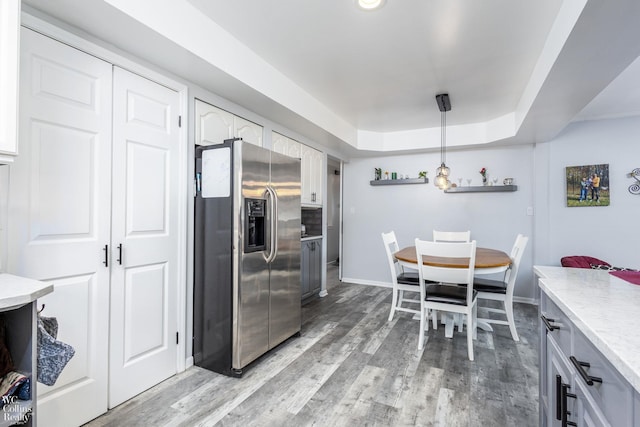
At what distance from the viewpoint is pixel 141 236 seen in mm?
2125

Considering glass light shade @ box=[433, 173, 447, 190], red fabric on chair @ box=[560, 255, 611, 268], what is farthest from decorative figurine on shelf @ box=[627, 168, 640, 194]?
glass light shade @ box=[433, 173, 447, 190]

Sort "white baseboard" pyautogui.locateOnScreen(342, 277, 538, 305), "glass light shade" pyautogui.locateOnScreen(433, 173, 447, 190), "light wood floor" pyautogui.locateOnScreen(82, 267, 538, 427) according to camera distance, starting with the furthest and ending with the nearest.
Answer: "white baseboard" pyautogui.locateOnScreen(342, 277, 538, 305), "glass light shade" pyautogui.locateOnScreen(433, 173, 447, 190), "light wood floor" pyautogui.locateOnScreen(82, 267, 538, 427)

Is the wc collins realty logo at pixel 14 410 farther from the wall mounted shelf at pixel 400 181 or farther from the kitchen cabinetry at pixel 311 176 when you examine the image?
the wall mounted shelf at pixel 400 181

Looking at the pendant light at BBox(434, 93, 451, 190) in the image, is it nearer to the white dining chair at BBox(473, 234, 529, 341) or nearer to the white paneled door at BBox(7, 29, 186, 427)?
the white dining chair at BBox(473, 234, 529, 341)

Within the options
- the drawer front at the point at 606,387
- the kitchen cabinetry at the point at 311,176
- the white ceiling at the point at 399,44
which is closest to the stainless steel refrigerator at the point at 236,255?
the white ceiling at the point at 399,44

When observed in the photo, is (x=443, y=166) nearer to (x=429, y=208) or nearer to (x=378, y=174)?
(x=429, y=208)

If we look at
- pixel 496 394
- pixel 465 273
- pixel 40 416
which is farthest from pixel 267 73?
pixel 496 394

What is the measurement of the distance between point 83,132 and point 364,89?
8.26 ft

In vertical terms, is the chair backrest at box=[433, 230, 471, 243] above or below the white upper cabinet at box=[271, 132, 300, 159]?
below

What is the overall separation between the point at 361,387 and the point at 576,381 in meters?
1.48

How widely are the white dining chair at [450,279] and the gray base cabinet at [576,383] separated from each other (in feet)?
3.49

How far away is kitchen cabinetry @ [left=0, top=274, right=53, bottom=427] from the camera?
975mm

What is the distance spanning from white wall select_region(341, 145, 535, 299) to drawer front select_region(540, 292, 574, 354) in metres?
3.55

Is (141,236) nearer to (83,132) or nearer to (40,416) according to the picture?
(83,132)
